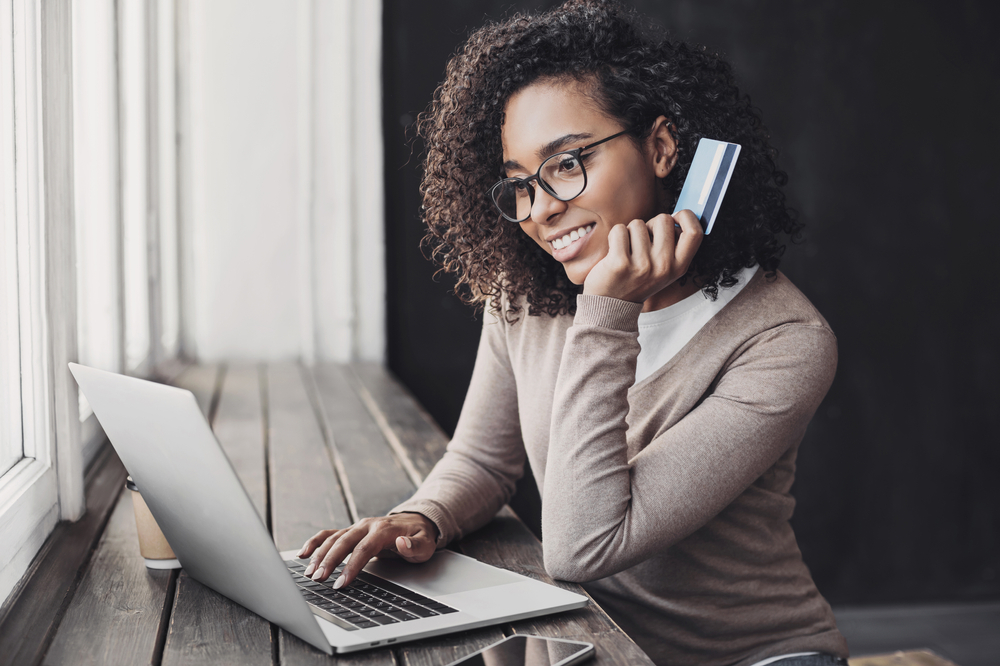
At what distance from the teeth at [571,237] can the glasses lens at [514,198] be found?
0.06 metres

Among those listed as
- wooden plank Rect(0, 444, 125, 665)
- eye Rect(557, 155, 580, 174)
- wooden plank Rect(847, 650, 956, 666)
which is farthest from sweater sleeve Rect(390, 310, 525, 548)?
wooden plank Rect(847, 650, 956, 666)

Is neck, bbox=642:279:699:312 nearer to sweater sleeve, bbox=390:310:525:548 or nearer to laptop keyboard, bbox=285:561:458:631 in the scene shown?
sweater sleeve, bbox=390:310:525:548

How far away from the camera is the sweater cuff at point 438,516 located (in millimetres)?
1044

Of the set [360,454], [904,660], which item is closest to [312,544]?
[360,454]

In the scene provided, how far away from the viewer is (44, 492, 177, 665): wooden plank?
29.7 inches

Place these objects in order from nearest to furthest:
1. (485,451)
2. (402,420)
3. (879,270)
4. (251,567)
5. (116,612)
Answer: (251,567) → (116,612) → (485,451) → (402,420) → (879,270)

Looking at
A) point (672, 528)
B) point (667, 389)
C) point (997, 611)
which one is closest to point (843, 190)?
point (997, 611)

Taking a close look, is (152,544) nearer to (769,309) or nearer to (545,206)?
(545,206)

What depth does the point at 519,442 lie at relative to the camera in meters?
1.33

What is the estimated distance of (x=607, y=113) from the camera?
113 centimetres

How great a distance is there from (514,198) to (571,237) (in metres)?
0.11

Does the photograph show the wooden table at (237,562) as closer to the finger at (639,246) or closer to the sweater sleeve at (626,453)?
the sweater sleeve at (626,453)

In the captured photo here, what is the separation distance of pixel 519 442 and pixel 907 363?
2.32 metres

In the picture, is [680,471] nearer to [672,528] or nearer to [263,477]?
[672,528]
